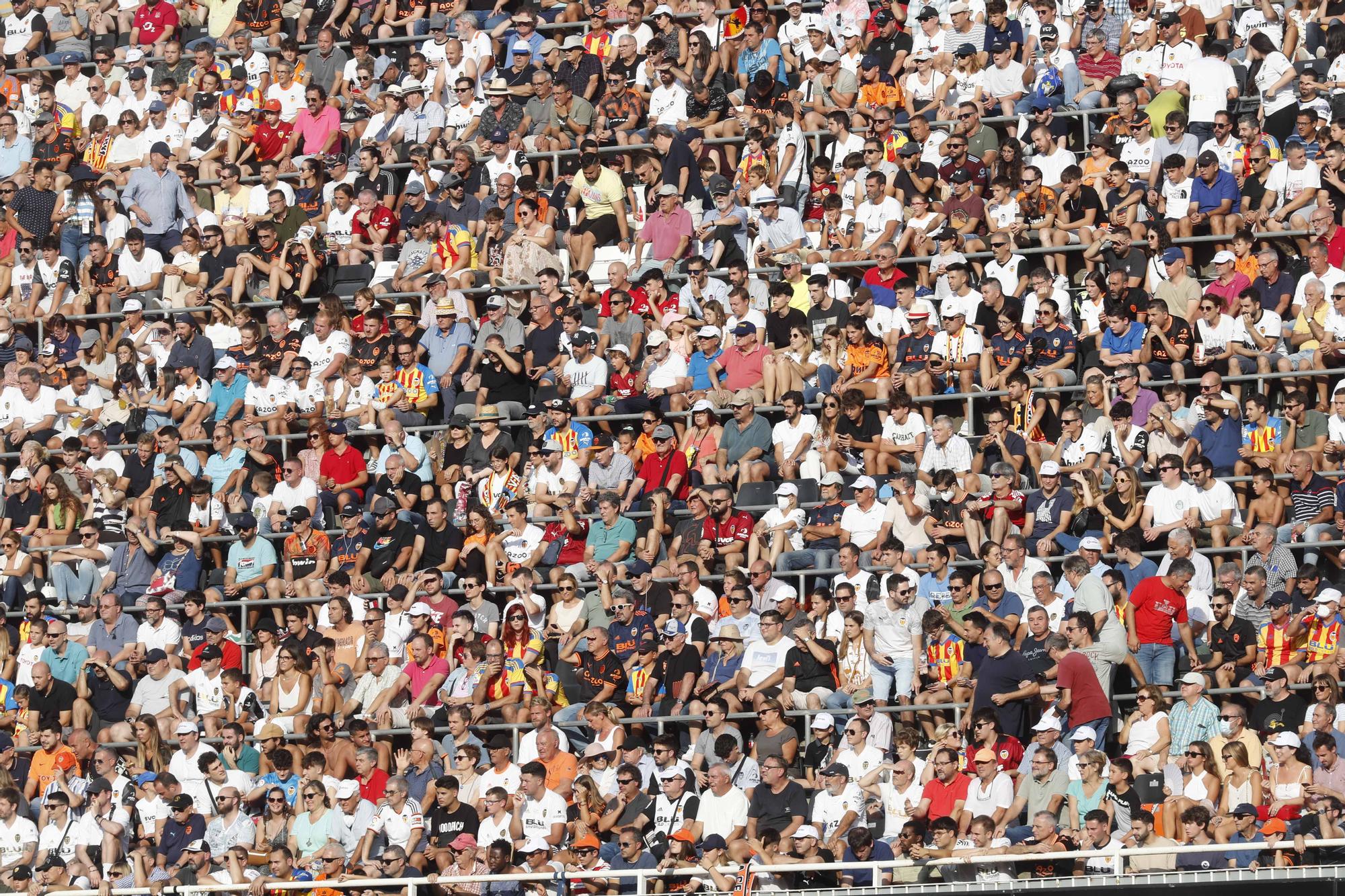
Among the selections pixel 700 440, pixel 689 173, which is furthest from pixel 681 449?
pixel 689 173

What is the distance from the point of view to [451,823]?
61.3 feet

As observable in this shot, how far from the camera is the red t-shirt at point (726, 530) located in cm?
2056

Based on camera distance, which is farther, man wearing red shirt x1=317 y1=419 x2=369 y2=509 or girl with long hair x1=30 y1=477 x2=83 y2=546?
girl with long hair x1=30 y1=477 x2=83 y2=546

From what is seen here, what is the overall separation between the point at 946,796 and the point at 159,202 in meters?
12.4

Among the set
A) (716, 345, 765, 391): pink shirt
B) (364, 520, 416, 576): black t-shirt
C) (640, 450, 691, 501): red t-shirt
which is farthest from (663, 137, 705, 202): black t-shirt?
(364, 520, 416, 576): black t-shirt

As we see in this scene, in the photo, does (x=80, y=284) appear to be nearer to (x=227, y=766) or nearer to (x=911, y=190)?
(x=227, y=766)

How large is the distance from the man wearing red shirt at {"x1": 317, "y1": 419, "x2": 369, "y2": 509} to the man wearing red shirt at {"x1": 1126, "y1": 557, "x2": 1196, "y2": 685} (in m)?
7.65

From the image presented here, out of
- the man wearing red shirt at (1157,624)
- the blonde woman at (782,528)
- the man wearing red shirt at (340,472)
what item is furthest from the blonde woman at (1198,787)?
the man wearing red shirt at (340,472)

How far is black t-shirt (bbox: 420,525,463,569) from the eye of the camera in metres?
21.4

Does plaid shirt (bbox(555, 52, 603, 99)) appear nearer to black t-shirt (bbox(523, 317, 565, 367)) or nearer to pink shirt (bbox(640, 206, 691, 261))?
pink shirt (bbox(640, 206, 691, 261))

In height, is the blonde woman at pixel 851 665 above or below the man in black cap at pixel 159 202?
below

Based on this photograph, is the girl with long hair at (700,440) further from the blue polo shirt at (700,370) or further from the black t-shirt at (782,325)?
the black t-shirt at (782,325)

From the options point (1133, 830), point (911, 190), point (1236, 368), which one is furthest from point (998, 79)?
point (1133, 830)

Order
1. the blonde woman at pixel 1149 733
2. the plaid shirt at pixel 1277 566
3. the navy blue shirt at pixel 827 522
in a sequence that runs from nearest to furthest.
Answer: the blonde woman at pixel 1149 733
the plaid shirt at pixel 1277 566
the navy blue shirt at pixel 827 522
